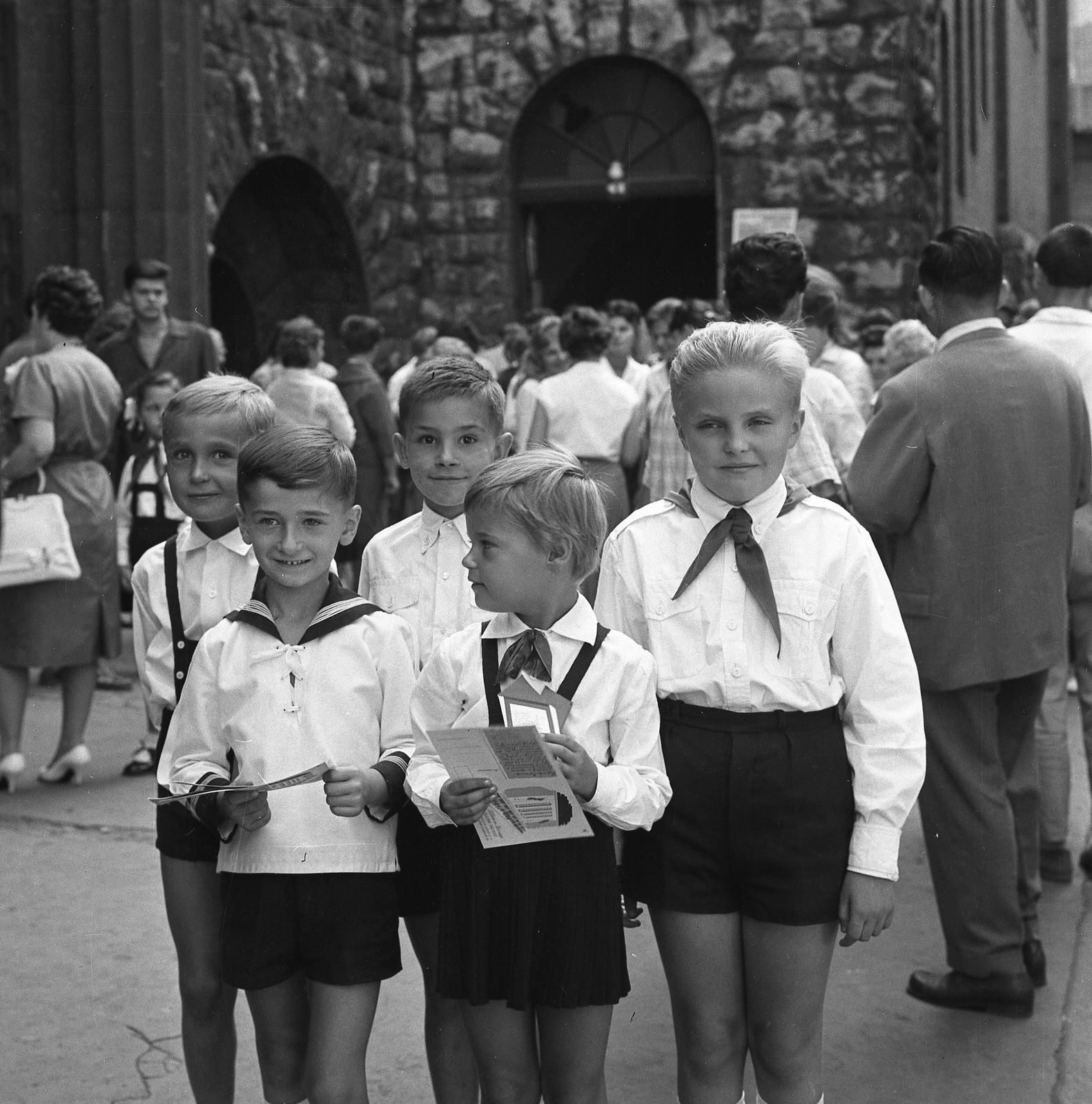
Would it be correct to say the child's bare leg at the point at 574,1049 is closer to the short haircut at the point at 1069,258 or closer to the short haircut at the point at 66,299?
the short haircut at the point at 1069,258

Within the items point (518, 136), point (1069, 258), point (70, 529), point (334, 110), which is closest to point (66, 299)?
point (70, 529)

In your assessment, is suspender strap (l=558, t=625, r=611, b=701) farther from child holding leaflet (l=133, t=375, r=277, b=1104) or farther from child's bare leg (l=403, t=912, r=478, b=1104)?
child holding leaflet (l=133, t=375, r=277, b=1104)

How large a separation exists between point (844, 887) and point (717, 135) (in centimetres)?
1276

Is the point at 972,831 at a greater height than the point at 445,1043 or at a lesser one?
greater

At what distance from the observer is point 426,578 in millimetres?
3125

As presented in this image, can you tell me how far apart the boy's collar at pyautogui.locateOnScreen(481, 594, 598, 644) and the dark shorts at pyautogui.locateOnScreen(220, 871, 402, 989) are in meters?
0.48

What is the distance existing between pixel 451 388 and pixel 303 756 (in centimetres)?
79

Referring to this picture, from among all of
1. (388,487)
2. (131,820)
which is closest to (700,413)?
(131,820)

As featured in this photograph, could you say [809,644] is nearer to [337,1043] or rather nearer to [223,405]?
[337,1043]

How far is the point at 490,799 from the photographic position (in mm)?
2510

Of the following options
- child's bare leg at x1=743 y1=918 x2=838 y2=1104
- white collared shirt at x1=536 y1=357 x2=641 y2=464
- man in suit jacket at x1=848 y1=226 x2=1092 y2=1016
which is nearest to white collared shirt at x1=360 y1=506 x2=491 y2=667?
child's bare leg at x1=743 y1=918 x2=838 y2=1104

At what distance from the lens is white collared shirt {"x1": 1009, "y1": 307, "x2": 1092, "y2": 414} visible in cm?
517

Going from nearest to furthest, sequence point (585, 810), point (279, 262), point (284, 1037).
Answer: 1. point (585, 810)
2. point (284, 1037)
3. point (279, 262)

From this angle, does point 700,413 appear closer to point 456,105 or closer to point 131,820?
point 131,820
